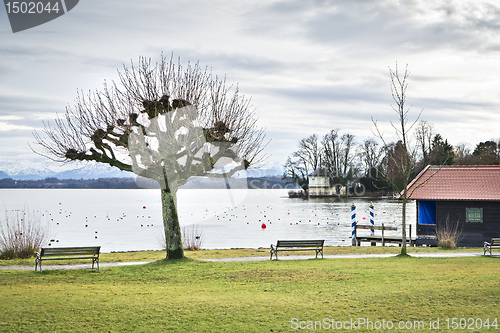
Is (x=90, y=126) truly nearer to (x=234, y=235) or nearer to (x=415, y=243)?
(x=415, y=243)

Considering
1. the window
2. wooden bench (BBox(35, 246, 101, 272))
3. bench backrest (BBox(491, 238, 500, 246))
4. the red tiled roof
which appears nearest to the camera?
wooden bench (BBox(35, 246, 101, 272))

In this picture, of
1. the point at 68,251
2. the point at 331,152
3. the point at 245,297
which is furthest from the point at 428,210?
the point at 331,152

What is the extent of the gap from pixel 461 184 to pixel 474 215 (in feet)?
6.28

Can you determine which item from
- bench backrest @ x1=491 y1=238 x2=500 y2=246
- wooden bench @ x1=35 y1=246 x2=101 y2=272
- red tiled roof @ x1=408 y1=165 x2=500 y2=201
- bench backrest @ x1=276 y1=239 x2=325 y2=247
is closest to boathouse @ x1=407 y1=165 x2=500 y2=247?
red tiled roof @ x1=408 y1=165 x2=500 y2=201

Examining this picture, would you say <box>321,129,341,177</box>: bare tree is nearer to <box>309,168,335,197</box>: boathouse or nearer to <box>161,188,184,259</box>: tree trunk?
<box>309,168,335,197</box>: boathouse

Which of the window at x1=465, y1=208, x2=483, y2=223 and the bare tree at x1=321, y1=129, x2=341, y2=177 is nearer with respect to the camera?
the window at x1=465, y1=208, x2=483, y2=223

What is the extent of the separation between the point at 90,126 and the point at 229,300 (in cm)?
1104

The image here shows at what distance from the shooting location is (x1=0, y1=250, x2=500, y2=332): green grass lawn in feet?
30.4

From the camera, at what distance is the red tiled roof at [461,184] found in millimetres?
28438

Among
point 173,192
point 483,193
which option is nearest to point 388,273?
point 173,192

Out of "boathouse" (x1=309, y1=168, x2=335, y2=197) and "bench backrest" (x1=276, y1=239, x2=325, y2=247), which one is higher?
"boathouse" (x1=309, y1=168, x2=335, y2=197)

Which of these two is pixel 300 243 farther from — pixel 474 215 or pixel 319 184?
pixel 319 184

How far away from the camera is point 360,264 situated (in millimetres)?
17297

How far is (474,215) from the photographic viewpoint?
28891 millimetres
